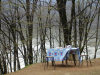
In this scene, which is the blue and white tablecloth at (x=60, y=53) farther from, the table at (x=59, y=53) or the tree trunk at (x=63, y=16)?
the tree trunk at (x=63, y=16)

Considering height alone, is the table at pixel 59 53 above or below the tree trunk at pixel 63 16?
below

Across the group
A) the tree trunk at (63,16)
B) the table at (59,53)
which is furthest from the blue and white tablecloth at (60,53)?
the tree trunk at (63,16)

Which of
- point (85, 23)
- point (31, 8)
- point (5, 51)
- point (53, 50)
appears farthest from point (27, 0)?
point (53, 50)

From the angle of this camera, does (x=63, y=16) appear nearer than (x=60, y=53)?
No

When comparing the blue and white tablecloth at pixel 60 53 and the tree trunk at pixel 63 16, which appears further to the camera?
the tree trunk at pixel 63 16

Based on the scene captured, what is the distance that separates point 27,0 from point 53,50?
9241 millimetres

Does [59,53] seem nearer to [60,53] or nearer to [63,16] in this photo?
[60,53]

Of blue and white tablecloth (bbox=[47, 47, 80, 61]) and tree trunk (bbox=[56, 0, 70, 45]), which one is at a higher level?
tree trunk (bbox=[56, 0, 70, 45])

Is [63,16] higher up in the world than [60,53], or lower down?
higher up

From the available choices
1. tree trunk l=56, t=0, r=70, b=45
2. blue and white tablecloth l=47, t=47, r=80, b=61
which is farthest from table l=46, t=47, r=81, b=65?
tree trunk l=56, t=0, r=70, b=45

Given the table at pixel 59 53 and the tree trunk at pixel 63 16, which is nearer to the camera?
the table at pixel 59 53

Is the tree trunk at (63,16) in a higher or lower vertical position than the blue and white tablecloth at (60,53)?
higher

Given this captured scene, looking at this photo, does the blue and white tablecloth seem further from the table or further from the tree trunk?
the tree trunk

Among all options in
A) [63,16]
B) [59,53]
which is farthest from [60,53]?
[63,16]
